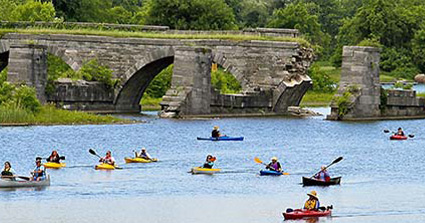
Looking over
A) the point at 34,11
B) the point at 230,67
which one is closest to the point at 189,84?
the point at 230,67

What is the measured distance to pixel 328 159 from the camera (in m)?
81.4

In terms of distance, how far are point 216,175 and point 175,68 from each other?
30.4 metres

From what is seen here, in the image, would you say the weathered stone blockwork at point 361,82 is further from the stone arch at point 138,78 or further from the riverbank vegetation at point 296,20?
the stone arch at point 138,78

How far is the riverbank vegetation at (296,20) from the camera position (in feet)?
412

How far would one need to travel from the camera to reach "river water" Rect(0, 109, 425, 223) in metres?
62.9

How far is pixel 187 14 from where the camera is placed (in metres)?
134

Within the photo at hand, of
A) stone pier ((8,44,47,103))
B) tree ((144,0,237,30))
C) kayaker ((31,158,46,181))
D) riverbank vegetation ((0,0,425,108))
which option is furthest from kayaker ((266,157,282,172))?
tree ((144,0,237,30))

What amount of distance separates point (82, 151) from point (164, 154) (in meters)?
4.15

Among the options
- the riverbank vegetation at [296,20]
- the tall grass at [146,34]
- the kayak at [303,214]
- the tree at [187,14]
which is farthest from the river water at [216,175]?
the tree at [187,14]

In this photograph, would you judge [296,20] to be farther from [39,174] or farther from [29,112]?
[39,174]

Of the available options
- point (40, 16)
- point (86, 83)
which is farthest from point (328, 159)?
point (40, 16)

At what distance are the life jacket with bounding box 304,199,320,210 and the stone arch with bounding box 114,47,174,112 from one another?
46467 millimetres

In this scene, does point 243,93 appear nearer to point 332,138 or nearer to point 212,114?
point 212,114

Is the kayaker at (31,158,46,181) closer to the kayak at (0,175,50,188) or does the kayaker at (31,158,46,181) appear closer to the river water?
the kayak at (0,175,50,188)
